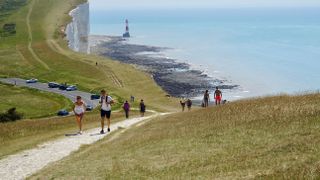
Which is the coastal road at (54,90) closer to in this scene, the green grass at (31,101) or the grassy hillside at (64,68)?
the green grass at (31,101)

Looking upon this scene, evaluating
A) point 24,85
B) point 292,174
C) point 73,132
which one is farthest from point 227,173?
point 24,85

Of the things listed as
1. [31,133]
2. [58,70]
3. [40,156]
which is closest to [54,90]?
[58,70]

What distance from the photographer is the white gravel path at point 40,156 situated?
25.1 m

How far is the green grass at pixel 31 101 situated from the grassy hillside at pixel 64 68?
44.3 ft

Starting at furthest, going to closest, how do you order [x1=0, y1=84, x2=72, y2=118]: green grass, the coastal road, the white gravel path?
the coastal road → [x1=0, y1=84, x2=72, y2=118]: green grass → the white gravel path

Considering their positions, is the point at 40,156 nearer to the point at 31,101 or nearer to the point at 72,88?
the point at 31,101

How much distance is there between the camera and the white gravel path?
990 inches

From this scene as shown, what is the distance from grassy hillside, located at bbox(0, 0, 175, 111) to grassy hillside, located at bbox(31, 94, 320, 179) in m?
74.0

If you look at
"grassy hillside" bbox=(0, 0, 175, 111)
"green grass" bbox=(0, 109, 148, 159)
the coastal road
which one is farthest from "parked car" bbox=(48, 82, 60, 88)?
"green grass" bbox=(0, 109, 148, 159)

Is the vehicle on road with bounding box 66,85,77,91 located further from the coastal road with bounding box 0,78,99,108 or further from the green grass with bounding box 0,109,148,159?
the green grass with bounding box 0,109,148,159

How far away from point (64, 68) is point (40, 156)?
117m

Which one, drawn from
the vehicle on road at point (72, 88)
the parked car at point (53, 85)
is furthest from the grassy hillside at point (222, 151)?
Result: the parked car at point (53, 85)

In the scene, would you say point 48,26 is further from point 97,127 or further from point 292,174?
point 292,174

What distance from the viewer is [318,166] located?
1529 cm
